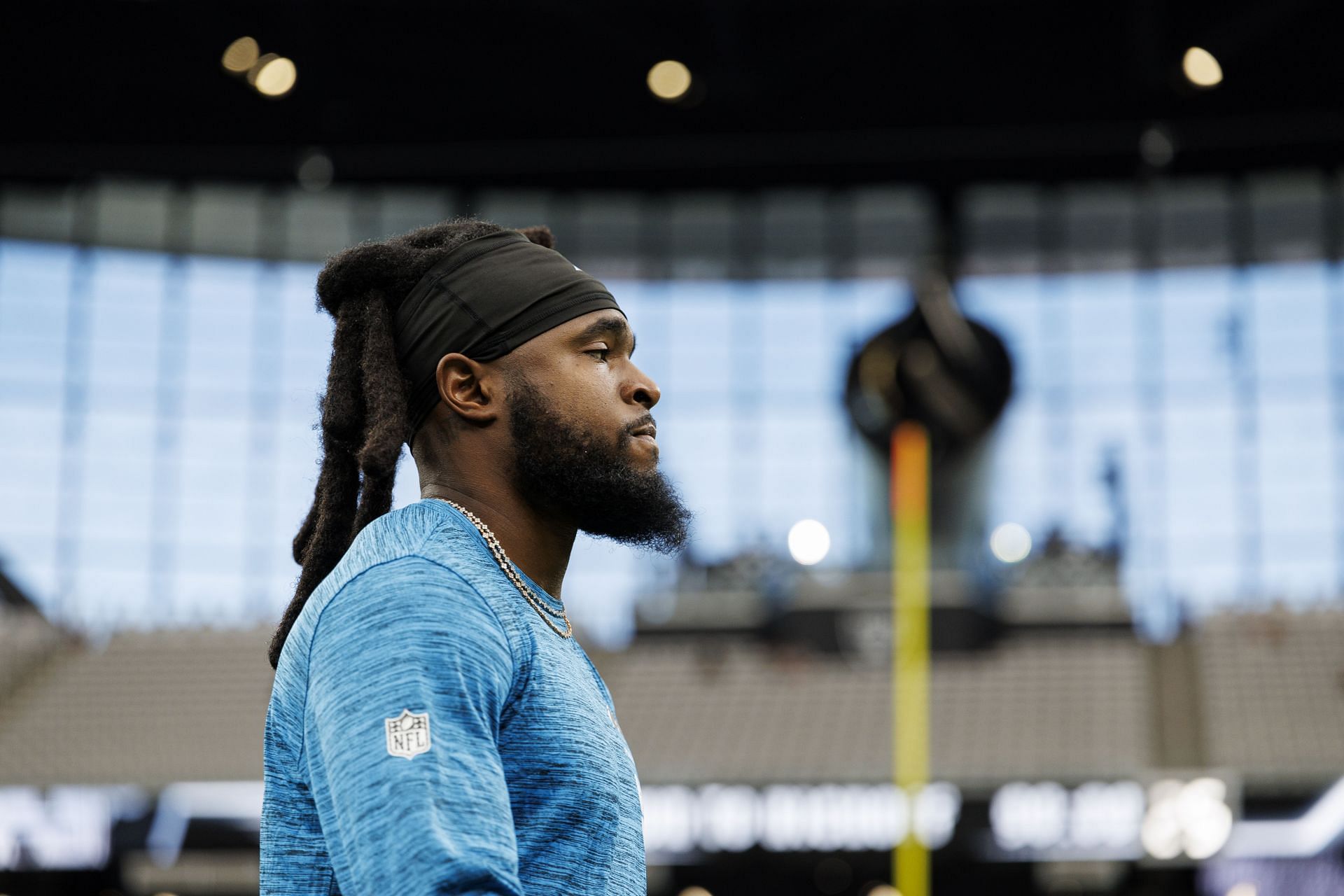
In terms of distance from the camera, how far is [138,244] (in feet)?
86.8

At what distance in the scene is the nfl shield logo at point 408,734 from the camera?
116 centimetres

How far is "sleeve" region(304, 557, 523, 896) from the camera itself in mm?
1142

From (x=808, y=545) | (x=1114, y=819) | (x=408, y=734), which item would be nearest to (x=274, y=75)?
(x=1114, y=819)

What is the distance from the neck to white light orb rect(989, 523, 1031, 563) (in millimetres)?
19734

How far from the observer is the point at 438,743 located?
1169 mm

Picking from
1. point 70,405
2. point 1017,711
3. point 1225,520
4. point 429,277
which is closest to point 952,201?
point 1225,520

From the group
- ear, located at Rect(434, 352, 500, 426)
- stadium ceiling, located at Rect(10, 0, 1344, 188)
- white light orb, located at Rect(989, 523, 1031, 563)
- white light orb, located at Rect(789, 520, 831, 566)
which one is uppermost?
stadium ceiling, located at Rect(10, 0, 1344, 188)

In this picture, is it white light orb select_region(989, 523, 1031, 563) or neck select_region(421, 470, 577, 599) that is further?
white light orb select_region(989, 523, 1031, 563)

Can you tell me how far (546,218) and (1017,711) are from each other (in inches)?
459

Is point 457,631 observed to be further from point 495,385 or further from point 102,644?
point 102,644

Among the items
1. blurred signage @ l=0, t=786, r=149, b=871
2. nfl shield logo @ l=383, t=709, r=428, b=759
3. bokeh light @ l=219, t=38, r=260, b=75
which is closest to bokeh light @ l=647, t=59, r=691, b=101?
bokeh light @ l=219, t=38, r=260, b=75

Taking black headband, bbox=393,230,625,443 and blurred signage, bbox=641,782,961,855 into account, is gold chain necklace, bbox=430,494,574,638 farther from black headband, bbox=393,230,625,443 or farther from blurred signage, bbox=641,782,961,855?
blurred signage, bbox=641,782,961,855

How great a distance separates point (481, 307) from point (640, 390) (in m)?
0.16

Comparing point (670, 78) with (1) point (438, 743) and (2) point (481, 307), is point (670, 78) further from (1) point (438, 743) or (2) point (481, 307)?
(1) point (438, 743)
